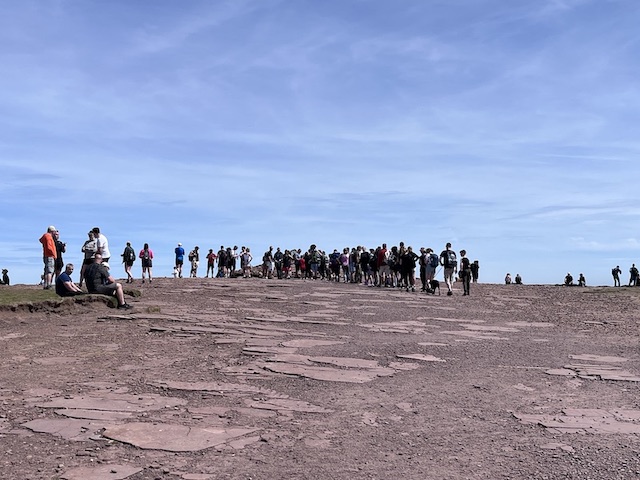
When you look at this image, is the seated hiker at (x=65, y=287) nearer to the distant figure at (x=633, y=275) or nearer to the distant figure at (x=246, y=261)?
the distant figure at (x=246, y=261)

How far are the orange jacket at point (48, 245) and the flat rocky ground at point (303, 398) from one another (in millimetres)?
5415

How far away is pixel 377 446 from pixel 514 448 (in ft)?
4.24

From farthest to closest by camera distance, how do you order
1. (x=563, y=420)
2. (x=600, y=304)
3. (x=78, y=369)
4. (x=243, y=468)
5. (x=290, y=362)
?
(x=600, y=304)
(x=290, y=362)
(x=78, y=369)
(x=563, y=420)
(x=243, y=468)

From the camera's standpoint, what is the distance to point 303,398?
25.7 ft

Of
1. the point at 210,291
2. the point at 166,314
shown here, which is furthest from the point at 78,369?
the point at 210,291

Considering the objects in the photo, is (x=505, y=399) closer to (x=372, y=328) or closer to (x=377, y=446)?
(x=377, y=446)

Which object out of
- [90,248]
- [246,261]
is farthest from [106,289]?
[246,261]

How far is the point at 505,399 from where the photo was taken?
8156mm

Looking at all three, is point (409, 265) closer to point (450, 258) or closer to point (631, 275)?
point (450, 258)

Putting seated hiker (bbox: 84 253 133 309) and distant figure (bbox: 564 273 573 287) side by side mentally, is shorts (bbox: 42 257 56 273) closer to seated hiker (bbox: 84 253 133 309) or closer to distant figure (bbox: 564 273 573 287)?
seated hiker (bbox: 84 253 133 309)

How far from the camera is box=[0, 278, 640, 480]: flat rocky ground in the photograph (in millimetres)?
5660

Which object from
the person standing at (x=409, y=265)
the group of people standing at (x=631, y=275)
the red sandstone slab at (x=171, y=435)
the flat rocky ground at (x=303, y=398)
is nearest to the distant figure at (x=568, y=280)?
the group of people standing at (x=631, y=275)

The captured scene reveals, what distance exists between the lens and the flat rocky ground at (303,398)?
5.66 metres

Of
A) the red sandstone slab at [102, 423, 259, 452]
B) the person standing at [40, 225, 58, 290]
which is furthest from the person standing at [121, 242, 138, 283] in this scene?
the red sandstone slab at [102, 423, 259, 452]
